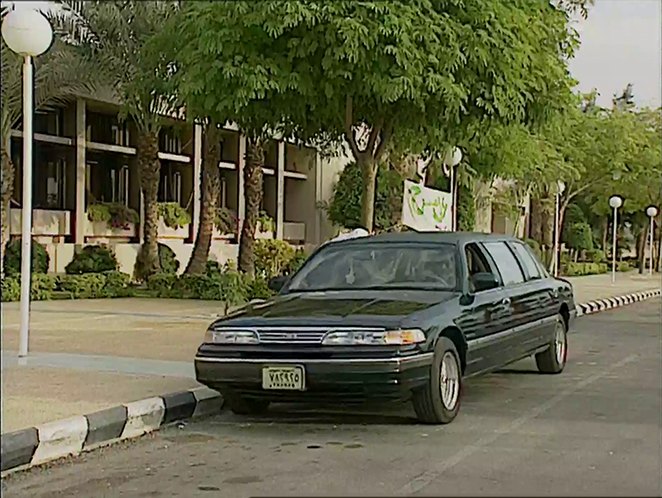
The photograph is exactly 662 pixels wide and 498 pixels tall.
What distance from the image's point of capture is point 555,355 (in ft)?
38.9

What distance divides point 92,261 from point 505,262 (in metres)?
14.8

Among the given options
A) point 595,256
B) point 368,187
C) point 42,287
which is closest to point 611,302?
point 368,187

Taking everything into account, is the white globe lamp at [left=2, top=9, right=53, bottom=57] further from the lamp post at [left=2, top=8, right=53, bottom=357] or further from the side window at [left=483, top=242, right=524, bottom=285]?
the side window at [left=483, top=242, right=524, bottom=285]

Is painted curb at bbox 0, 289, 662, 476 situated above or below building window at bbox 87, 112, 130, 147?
below

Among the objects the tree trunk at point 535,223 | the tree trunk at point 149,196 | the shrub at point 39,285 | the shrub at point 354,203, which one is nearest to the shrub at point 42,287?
the shrub at point 39,285

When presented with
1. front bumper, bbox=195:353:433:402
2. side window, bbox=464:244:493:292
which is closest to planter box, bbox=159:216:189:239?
side window, bbox=464:244:493:292

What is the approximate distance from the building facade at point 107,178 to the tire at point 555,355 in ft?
32.0

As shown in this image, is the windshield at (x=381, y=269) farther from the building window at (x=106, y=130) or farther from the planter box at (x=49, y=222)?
the building window at (x=106, y=130)

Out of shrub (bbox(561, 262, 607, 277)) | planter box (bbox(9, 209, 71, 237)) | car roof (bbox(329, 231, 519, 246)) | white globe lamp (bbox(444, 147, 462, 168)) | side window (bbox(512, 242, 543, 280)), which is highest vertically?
white globe lamp (bbox(444, 147, 462, 168))

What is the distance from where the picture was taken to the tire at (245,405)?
900 cm

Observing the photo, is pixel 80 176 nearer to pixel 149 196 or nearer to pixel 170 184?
pixel 149 196

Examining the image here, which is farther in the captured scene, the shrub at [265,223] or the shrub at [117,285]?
the shrub at [265,223]

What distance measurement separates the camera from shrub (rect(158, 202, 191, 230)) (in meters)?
26.6

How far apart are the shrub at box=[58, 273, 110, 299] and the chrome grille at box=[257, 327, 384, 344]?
13955 mm
